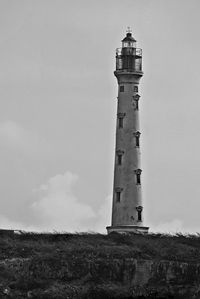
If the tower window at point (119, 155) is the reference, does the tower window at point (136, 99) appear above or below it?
above

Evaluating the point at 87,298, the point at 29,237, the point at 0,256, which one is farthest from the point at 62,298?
the point at 29,237

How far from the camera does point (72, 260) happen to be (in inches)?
1770

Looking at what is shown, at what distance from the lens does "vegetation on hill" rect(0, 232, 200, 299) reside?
43.2 metres

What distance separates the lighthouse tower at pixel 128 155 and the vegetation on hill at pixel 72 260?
610 inches

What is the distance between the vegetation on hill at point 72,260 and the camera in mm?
43250

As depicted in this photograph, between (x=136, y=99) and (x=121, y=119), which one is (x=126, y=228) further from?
(x=136, y=99)

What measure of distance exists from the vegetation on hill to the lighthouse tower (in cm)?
1548

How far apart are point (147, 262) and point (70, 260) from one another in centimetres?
329

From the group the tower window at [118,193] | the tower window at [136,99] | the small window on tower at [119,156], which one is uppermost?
the tower window at [136,99]

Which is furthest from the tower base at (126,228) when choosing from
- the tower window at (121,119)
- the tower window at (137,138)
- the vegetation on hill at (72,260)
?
the vegetation on hill at (72,260)

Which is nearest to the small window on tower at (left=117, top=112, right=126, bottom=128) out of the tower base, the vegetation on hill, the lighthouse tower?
the lighthouse tower

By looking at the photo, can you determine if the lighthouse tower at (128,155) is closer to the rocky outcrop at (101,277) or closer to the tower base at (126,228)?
the tower base at (126,228)

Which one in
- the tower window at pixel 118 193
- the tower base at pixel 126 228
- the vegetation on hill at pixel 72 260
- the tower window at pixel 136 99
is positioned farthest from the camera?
the tower window at pixel 136 99

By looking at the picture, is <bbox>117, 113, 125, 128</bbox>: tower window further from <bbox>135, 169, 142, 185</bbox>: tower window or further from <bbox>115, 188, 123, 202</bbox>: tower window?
<bbox>115, 188, 123, 202</bbox>: tower window
